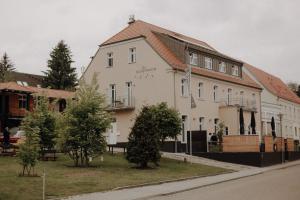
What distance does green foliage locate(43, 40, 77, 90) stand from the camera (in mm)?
69375

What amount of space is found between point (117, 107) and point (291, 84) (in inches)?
3363

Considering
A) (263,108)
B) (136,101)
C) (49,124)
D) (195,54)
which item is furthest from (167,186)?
(263,108)

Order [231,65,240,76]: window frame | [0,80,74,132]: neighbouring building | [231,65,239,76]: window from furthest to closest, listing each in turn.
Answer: [231,65,239,76]: window < [231,65,240,76]: window frame < [0,80,74,132]: neighbouring building

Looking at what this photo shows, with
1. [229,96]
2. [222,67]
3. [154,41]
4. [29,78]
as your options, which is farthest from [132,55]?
[29,78]

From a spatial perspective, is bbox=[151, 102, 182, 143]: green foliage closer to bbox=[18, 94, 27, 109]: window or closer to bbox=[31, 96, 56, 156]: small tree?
bbox=[31, 96, 56, 156]: small tree

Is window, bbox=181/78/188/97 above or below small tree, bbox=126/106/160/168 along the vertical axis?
above

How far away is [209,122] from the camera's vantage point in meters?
44.9

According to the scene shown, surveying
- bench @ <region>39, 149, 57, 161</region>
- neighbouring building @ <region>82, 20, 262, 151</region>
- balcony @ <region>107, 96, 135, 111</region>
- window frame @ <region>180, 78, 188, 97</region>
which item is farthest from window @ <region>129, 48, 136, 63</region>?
bench @ <region>39, 149, 57, 161</region>

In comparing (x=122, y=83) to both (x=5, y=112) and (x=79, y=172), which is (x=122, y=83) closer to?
(x=5, y=112)

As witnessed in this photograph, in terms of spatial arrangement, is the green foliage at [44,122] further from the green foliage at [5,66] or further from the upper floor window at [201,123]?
the green foliage at [5,66]

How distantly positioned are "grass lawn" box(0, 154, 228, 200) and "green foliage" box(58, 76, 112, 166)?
88 centimetres

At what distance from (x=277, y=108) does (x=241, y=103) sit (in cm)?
1617

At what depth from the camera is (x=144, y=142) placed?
2773 cm

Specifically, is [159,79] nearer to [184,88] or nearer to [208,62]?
[184,88]
